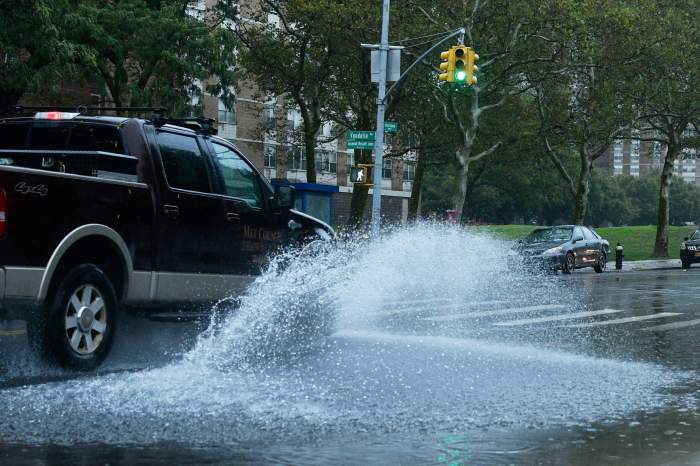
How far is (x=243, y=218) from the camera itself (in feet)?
32.5

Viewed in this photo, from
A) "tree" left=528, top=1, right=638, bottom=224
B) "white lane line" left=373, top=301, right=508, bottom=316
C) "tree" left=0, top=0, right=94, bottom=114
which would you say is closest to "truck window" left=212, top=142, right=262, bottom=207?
"white lane line" left=373, top=301, right=508, bottom=316

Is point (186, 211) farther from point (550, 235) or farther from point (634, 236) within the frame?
point (634, 236)

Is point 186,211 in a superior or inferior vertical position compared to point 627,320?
superior

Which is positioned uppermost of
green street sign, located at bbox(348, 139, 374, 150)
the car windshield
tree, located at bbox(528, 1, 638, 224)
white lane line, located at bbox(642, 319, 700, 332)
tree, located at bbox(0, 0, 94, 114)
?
tree, located at bbox(528, 1, 638, 224)

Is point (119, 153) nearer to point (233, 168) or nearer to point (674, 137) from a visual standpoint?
point (233, 168)

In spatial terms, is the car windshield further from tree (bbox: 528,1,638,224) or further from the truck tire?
the truck tire

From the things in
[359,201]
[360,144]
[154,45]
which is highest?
[154,45]

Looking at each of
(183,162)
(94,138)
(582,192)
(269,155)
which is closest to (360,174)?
(183,162)

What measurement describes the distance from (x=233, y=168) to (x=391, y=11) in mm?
25610

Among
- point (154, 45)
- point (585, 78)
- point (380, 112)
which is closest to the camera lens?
point (154, 45)

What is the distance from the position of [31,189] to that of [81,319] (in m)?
1.13

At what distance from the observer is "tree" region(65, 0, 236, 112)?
27109 mm

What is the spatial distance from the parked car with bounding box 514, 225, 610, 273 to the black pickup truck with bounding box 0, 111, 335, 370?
20554 millimetres

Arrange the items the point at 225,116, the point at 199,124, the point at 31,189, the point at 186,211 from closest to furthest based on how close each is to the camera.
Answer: the point at 31,189, the point at 186,211, the point at 199,124, the point at 225,116
